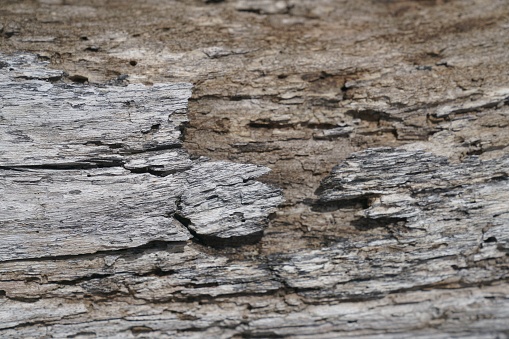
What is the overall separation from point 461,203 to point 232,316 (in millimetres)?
2423

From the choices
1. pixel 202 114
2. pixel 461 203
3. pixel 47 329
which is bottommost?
pixel 47 329

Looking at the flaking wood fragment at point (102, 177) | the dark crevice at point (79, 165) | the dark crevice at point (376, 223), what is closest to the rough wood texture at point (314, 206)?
the dark crevice at point (376, 223)

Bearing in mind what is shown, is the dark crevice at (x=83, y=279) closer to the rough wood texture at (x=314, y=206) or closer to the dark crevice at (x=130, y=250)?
the rough wood texture at (x=314, y=206)

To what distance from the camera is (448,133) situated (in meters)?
4.49

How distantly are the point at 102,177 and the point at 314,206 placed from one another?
79.9 inches

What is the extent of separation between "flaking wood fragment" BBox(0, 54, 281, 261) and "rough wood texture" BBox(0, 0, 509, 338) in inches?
4.5

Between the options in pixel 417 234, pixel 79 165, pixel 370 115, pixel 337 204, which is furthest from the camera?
pixel 370 115

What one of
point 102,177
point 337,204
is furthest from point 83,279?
point 337,204

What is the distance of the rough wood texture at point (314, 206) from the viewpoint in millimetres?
4359

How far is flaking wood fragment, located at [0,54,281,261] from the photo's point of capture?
13.9 ft

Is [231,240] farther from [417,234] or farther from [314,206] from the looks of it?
[417,234]

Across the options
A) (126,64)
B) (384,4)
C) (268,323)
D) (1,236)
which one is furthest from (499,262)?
(1,236)

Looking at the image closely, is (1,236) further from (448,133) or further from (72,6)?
(448,133)

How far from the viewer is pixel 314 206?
4.54 m
